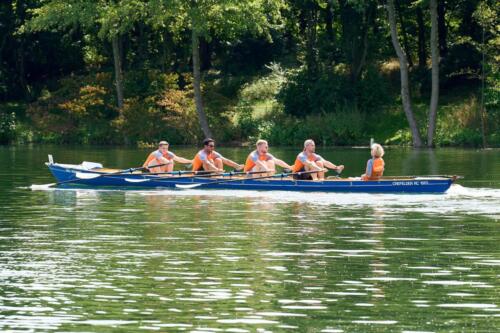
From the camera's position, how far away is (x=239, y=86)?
242 ft

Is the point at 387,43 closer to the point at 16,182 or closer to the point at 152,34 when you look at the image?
the point at 152,34

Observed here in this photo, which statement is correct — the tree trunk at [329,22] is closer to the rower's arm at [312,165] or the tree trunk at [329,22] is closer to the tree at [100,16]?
the tree at [100,16]

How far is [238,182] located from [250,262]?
15951mm

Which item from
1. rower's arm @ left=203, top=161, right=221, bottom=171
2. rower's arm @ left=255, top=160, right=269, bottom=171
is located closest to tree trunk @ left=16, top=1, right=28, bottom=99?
rower's arm @ left=203, top=161, right=221, bottom=171

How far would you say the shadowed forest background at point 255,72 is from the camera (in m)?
64.1

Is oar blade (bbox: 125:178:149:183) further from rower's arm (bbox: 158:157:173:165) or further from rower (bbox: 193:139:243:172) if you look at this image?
rower (bbox: 193:139:243:172)

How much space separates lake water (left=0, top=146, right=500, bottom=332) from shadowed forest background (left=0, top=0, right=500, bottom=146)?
2725 centimetres

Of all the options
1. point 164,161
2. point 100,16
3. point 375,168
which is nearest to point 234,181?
point 164,161

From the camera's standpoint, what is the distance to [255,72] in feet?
247

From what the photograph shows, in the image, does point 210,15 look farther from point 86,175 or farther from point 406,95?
point 86,175

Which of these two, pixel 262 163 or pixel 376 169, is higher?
pixel 262 163

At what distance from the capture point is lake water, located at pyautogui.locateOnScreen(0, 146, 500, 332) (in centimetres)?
1745

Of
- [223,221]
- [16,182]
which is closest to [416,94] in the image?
[16,182]

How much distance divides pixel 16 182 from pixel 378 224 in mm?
16980
